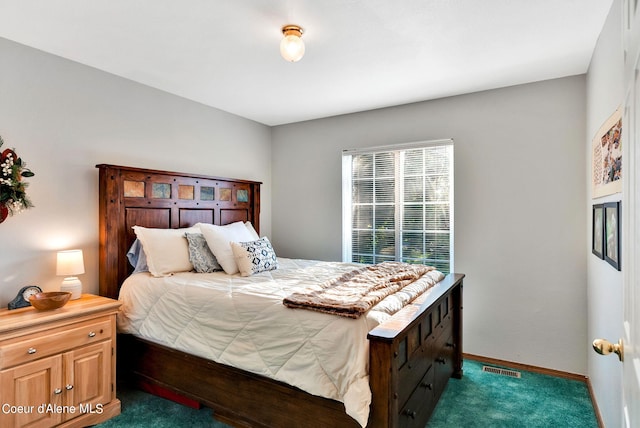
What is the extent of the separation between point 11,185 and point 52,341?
1.01 m

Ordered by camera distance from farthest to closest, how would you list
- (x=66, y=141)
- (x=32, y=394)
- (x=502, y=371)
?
(x=502, y=371)
(x=66, y=141)
(x=32, y=394)

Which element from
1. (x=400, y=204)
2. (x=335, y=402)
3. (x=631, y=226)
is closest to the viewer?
(x=631, y=226)

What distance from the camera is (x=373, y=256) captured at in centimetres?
399

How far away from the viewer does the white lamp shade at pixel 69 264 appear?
2450mm

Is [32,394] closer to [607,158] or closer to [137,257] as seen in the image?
[137,257]

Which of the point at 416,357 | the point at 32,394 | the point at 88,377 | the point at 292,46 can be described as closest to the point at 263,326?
the point at 416,357

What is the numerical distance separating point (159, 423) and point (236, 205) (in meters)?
2.24

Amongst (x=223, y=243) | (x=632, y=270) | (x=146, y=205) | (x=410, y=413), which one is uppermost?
(x=146, y=205)

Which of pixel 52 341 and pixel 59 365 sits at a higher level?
pixel 52 341

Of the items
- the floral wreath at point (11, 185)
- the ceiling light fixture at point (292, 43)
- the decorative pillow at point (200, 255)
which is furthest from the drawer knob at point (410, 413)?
the floral wreath at point (11, 185)

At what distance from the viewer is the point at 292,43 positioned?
2141 millimetres

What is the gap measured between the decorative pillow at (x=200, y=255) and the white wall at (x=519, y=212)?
2.22 metres

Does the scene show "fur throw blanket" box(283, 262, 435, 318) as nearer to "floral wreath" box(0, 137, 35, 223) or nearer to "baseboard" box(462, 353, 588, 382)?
"baseboard" box(462, 353, 588, 382)

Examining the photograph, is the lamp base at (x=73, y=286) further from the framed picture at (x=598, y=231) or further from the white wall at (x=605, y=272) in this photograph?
the framed picture at (x=598, y=231)
